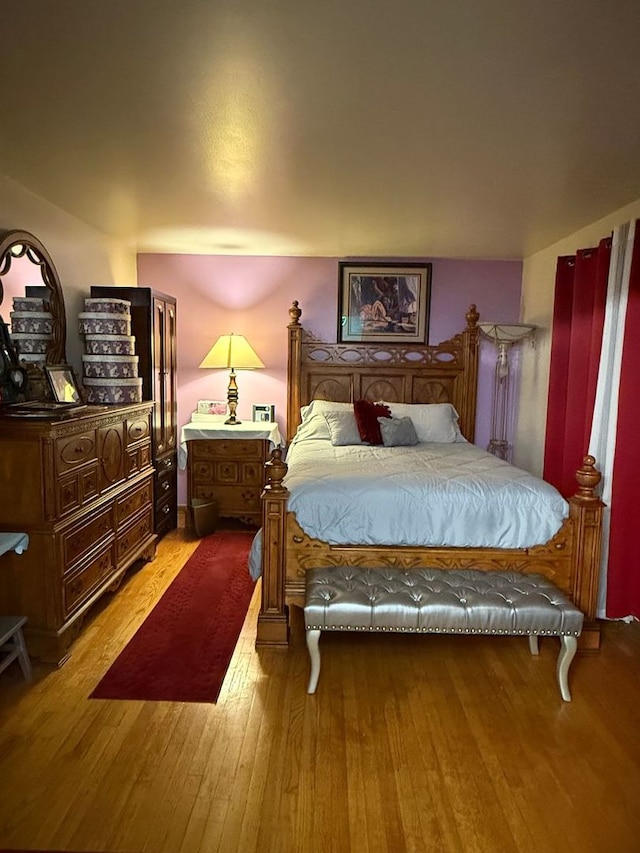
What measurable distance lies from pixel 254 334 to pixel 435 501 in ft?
8.87

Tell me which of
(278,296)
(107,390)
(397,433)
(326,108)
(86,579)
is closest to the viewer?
(326,108)

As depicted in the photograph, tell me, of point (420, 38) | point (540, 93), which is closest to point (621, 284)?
point (540, 93)

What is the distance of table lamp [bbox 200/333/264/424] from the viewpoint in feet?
15.0

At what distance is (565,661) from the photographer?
7.75 feet

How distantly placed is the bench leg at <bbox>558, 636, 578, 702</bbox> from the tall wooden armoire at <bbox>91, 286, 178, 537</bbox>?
9.19 ft

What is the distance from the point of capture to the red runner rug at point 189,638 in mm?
2385

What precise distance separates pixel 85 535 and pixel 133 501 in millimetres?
690

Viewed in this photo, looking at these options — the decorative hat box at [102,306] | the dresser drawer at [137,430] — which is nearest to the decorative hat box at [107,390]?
the dresser drawer at [137,430]

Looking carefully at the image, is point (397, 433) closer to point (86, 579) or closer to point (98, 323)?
point (98, 323)

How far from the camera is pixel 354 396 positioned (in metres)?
4.85

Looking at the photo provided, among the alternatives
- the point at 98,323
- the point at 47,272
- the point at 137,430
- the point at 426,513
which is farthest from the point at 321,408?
the point at 47,272

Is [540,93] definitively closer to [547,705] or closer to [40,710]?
[547,705]

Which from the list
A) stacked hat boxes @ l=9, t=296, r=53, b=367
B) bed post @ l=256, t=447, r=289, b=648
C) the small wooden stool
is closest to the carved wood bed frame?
bed post @ l=256, t=447, r=289, b=648

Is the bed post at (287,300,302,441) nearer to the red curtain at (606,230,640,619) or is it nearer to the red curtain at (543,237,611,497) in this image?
the red curtain at (543,237,611,497)
